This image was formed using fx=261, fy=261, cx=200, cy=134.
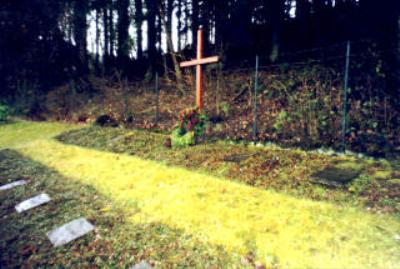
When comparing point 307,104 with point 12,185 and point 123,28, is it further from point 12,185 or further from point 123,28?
point 123,28

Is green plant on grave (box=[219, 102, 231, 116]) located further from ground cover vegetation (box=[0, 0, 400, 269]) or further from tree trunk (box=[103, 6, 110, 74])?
tree trunk (box=[103, 6, 110, 74])

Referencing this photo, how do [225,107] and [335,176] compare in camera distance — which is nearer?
[335,176]

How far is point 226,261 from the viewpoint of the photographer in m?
2.26

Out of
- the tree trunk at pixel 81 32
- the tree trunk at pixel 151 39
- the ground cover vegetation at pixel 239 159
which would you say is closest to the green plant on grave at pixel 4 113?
the ground cover vegetation at pixel 239 159

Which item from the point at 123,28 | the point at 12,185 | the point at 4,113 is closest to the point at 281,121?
the point at 12,185

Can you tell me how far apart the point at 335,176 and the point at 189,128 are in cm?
322

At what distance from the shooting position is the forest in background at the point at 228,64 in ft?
18.4

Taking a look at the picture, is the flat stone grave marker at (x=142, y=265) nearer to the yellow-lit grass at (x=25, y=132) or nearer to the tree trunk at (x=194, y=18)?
the yellow-lit grass at (x=25, y=132)

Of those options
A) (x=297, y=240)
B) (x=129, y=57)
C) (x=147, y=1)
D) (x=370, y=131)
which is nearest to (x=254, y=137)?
(x=370, y=131)

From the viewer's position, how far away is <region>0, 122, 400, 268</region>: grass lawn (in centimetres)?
235

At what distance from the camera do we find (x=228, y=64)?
10852 millimetres

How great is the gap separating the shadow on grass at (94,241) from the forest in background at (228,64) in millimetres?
3526

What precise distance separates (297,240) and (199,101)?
14.3 ft

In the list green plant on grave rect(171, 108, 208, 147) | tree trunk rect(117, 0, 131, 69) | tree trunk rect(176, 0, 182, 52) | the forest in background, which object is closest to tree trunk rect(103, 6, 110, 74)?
the forest in background
